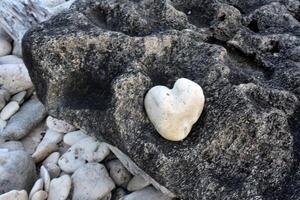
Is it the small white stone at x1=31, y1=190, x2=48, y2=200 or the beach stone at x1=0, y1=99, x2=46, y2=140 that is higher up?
the small white stone at x1=31, y1=190, x2=48, y2=200

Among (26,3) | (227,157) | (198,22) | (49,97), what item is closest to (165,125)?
(227,157)

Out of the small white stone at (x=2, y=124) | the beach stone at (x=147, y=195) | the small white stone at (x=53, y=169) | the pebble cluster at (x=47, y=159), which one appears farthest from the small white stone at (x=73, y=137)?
the beach stone at (x=147, y=195)

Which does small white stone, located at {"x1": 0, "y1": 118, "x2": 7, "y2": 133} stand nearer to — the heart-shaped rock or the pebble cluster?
the pebble cluster

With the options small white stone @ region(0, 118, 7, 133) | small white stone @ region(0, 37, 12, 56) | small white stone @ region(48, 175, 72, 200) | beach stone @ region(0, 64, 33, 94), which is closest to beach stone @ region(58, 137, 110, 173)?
small white stone @ region(48, 175, 72, 200)

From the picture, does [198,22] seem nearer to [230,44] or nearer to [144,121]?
[230,44]

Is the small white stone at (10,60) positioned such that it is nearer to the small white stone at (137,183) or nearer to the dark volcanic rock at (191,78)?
the dark volcanic rock at (191,78)

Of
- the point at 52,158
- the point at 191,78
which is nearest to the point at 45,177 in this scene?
the point at 52,158
